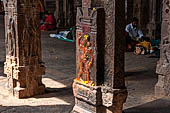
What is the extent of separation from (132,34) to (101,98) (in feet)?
24.4

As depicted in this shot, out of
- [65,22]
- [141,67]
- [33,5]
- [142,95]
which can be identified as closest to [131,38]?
[141,67]

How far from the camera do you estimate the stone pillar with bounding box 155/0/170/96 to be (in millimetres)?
5539

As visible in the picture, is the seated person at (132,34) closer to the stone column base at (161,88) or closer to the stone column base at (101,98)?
the stone column base at (161,88)

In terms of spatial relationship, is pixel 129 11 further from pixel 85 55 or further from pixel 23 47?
pixel 85 55

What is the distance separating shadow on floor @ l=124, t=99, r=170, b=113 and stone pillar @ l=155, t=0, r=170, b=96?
37 cm

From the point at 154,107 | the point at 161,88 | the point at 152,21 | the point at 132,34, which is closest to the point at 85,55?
the point at 154,107

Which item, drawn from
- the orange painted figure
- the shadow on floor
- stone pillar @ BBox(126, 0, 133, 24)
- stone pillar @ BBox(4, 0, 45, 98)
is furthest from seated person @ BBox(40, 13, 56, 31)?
the orange painted figure

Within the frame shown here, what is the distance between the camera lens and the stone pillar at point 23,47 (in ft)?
18.3

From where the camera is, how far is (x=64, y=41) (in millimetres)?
12992

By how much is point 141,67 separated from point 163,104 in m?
Answer: 3.21

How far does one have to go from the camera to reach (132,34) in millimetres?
11031

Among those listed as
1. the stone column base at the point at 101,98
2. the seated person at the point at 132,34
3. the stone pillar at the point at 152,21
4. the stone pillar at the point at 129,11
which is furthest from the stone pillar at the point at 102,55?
the stone pillar at the point at 129,11

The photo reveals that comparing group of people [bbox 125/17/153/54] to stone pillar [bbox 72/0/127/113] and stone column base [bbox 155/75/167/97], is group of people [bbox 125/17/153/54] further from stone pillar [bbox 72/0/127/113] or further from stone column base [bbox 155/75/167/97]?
stone pillar [bbox 72/0/127/113]

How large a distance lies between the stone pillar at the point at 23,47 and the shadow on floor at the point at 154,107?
2.05 meters
